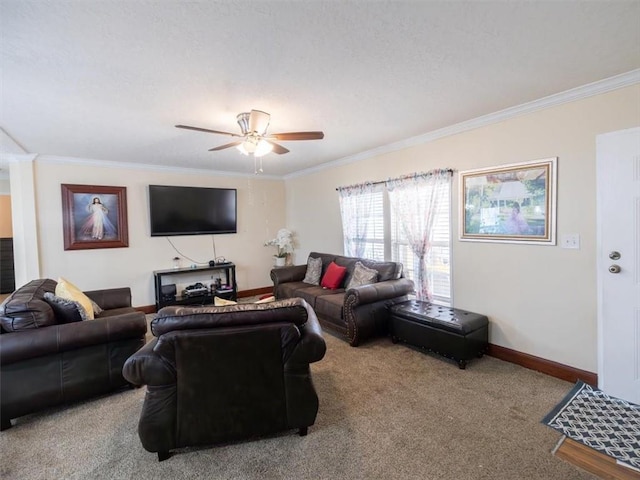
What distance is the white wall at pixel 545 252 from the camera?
102 inches

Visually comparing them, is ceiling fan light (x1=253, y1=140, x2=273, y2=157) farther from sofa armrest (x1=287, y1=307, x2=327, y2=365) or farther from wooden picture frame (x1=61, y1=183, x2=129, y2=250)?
wooden picture frame (x1=61, y1=183, x2=129, y2=250)

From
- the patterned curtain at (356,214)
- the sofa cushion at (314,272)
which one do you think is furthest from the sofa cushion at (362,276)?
the sofa cushion at (314,272)

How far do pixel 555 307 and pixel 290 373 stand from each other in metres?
2.52

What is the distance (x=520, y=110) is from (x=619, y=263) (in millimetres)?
1582

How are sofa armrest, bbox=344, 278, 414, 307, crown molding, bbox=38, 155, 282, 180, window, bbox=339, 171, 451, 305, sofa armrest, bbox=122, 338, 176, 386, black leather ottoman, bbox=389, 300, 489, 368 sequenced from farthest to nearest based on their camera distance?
crown molding, bbox=38, 155, 282, 180 → window, bbox=339, 171, 451, 305 → sofa armrest, bbox=344, 278, 414, 307 → black leather ottoman, bbox=389, 300, 489, 368 → sofa armrest, bbox=122, 338, 176, 386

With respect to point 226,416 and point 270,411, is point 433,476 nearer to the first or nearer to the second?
point 270,411

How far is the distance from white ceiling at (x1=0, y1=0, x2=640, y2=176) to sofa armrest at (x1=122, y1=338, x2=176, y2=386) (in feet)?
6.05

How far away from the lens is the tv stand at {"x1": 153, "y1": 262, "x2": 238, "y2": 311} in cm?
492

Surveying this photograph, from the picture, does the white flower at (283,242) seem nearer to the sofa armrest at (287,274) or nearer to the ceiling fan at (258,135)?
the sofa armrest at (287,274)

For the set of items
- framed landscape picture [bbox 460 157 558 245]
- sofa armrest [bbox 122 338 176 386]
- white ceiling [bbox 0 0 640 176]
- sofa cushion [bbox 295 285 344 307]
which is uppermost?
white ceiling [bbox 0 0 640 176]

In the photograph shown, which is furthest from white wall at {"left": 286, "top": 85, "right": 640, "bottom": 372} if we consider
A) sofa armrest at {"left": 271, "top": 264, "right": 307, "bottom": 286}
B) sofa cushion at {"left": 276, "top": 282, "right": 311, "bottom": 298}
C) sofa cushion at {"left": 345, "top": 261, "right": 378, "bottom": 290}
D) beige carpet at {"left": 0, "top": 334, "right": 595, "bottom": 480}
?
sofa armrest at {"left": 271, "top": 264, "right": 307, "bottom": 286}

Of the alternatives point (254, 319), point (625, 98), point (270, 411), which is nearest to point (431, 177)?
point (625, 98)

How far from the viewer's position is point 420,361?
3.15 m

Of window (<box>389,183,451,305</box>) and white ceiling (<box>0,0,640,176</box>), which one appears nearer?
white ceiling (<box>0,0,640,176</box>)
